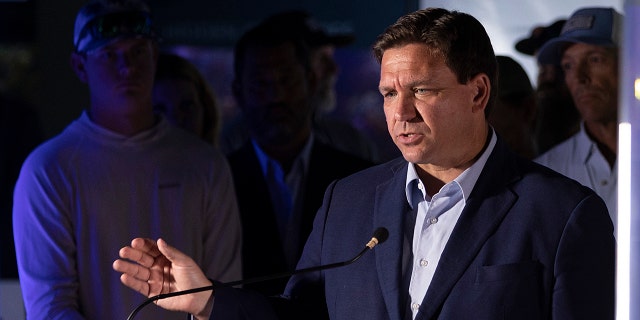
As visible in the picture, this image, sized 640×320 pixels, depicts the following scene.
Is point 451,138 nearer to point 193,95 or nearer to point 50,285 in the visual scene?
point 50,285

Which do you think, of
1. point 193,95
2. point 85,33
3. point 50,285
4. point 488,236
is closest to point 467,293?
point 488,236

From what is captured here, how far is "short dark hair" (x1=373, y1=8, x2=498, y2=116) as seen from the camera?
216 centimetres

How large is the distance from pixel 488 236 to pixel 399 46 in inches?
17.7

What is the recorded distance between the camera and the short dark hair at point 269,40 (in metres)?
4.03

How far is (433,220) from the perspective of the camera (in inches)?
86.0

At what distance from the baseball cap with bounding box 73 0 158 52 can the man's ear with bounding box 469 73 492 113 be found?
1.65 metres

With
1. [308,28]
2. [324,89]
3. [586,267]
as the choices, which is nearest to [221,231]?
[324,89]

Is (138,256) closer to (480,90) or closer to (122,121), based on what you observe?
(480,90)

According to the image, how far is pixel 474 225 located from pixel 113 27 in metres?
1.80

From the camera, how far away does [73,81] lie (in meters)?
3.97

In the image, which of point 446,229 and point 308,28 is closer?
point 446,229

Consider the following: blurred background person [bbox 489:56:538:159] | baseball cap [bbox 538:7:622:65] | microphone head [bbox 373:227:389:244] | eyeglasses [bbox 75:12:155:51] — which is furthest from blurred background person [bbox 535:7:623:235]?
microphone head [bbox 373:227:389:244]

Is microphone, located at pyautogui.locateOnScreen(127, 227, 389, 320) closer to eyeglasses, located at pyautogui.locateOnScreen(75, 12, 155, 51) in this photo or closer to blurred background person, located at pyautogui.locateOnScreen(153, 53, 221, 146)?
eyeglasses, located at pyautogui.locateOnScreen(75, 12, 155, 51)

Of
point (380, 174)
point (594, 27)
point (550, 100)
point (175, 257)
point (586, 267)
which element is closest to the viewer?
point (586, 267)
